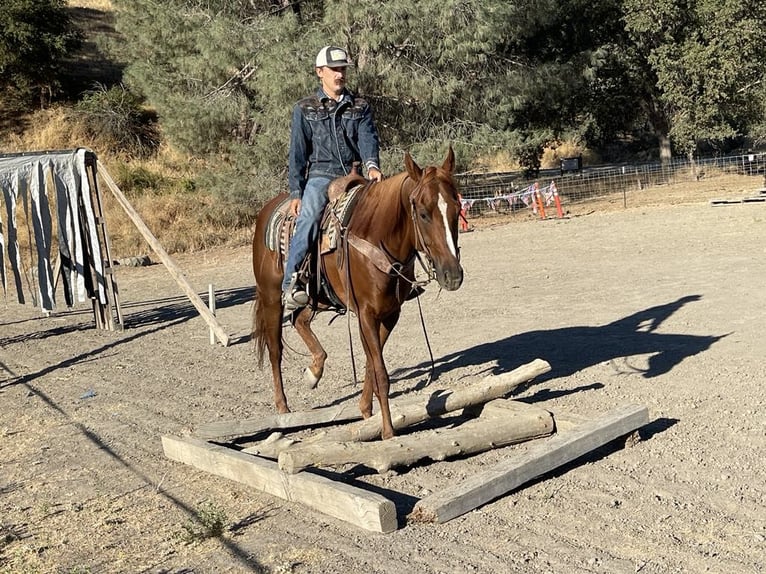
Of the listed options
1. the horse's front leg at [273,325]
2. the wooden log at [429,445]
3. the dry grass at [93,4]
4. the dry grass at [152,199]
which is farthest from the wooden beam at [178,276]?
the dry grass at [93,4]

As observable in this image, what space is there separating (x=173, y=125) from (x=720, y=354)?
21.0m

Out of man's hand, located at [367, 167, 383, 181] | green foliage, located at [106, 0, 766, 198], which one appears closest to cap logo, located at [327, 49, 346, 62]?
man's hand, located at [367, 167, 383, 181]

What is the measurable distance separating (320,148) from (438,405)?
7.99 feet

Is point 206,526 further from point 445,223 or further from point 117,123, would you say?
point 117,123

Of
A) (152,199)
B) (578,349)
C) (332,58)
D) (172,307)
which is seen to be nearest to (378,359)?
(332,58)

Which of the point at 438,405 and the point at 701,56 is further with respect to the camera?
the point at 701,56

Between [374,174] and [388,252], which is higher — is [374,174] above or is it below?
above

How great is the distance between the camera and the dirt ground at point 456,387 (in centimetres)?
466

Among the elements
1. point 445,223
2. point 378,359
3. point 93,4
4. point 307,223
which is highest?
point 93,4

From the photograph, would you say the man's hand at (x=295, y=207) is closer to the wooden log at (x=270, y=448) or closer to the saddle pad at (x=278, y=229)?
the saddle pad at (x=278, y=229)

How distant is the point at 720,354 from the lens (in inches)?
344

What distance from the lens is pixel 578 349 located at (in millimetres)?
9586

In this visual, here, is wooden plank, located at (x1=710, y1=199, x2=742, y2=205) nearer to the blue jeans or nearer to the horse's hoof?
the horse's hoof

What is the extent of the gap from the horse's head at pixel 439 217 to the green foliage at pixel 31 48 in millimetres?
32564
